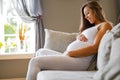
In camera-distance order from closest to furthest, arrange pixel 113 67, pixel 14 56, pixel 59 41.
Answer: pixel 113 67 → pixel 59 41 → pixel 14 56

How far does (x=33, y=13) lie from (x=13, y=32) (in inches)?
21.1

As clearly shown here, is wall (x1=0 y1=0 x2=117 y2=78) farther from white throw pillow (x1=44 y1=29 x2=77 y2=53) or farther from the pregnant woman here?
the pregnant woman

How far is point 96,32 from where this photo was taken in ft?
6.84

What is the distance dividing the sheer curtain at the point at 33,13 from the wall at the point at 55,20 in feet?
0.51

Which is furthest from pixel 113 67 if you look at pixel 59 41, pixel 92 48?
pixel 59 41

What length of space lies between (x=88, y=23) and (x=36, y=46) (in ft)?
4.42

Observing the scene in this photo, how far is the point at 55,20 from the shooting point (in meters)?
3.82

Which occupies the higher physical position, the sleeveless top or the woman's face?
the woman's face

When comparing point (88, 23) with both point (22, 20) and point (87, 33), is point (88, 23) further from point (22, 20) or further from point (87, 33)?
point (22, 20)

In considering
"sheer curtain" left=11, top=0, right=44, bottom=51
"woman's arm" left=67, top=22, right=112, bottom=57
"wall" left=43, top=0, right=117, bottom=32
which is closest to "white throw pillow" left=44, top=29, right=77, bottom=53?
"woman's arm" left=67, top=22, right=112, bottom=57

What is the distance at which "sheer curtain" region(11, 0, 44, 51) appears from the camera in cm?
364

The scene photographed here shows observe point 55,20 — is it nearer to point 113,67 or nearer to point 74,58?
point 74,58

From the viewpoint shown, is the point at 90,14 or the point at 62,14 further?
the point at 62,14

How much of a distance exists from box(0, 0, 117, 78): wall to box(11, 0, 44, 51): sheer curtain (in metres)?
0.16
